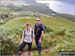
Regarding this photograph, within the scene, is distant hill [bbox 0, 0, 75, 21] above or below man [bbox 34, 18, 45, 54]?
above

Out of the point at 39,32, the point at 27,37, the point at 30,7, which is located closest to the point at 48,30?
the point at 39,32

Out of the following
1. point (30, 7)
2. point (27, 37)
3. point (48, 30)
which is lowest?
point (27, 37)

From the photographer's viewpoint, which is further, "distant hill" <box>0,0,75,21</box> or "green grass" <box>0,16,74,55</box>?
"distant hill" <box>0,0,75,21</box>

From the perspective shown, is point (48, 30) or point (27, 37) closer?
point (27, 37)

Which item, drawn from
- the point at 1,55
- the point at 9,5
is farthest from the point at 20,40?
the point at 9,5

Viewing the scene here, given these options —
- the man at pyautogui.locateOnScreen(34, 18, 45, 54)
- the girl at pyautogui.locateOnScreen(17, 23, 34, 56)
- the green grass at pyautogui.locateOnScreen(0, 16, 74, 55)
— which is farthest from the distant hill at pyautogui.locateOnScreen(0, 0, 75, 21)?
the girl at pyautogui.locateOnScreen(17, 23, 34, 56)

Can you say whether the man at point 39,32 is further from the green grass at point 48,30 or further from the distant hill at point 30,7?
the distant hill at point 30,7

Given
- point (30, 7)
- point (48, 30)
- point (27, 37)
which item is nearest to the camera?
point (27, 37)

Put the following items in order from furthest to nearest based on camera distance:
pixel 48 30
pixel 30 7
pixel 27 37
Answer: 1. pixel 30 7
2. pixel 48 30
3. pixel 27 37

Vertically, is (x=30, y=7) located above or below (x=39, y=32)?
above

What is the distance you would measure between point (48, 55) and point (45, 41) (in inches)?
17.7

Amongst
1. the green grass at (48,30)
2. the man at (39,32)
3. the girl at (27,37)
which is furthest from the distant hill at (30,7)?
the girl at (27,37)

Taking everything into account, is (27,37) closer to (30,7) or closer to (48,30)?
(48,30)

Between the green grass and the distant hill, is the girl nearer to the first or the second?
the green grass
